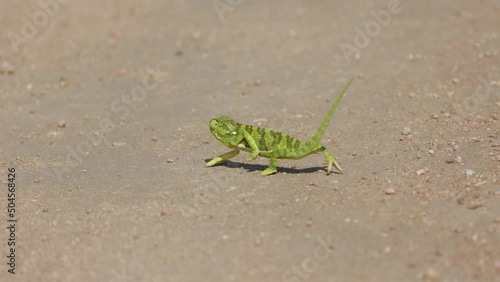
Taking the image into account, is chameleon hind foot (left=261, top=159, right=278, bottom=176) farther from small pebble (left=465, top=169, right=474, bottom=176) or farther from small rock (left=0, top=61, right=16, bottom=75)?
small rock (left=0, top=61, right=16, bottom=75)

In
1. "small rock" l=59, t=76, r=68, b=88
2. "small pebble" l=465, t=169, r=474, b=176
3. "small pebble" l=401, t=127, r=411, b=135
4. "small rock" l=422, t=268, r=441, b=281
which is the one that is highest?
"small rock" l=422, t=268, r=441, b=281

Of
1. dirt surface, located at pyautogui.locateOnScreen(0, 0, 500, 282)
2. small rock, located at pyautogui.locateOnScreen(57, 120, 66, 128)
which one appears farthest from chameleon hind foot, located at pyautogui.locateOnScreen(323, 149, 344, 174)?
small rock, located at pyautogui.locateOnScreen(57, 120, 66, 128)

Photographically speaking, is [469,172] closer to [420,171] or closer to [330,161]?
[420,171]

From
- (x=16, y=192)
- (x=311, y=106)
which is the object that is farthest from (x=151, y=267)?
(x=311, y=106)

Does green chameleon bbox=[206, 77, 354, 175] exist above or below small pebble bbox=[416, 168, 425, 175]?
above

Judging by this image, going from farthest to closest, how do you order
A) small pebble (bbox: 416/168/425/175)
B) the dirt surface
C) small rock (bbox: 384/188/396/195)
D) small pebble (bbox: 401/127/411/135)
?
small pebble (bbox: 401/127/411/135) → small pebble (bbox: 416/168/425/175) → small rock (bbox: 384/188/396/195) → the dirt surface
